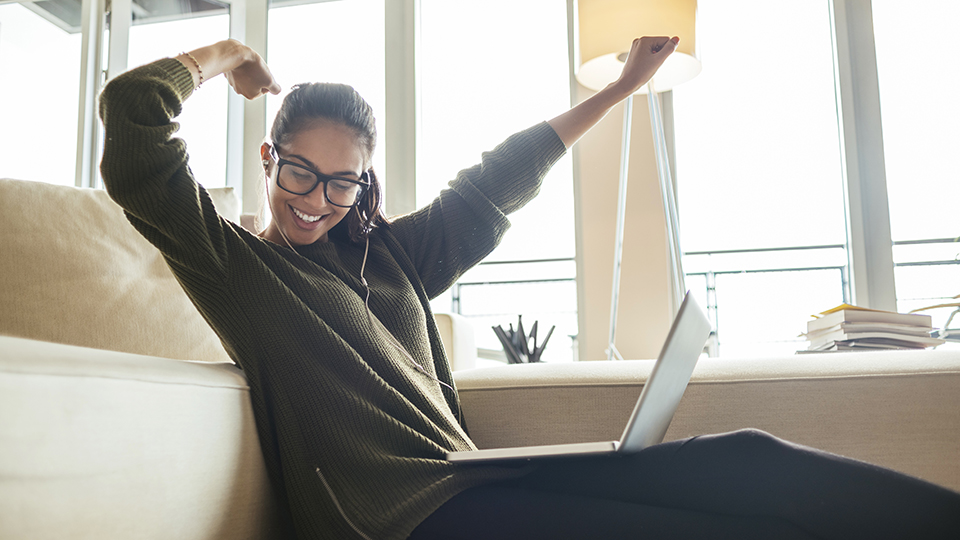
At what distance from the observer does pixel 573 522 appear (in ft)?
2.58

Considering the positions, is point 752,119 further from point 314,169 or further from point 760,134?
point 314,169

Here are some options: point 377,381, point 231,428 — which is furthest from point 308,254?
point 231,428

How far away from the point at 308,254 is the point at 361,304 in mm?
155

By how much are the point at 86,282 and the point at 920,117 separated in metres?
3.10

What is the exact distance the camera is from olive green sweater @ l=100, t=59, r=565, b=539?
0.83m

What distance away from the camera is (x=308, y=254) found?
3.70 ft

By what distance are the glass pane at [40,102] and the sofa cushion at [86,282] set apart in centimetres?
256

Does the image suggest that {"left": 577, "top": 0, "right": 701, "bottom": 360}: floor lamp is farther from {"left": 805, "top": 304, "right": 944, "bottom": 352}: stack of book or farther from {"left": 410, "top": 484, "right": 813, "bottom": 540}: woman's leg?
{"left": 410, "top": 484, "right": 813, "bottom": 540}: woman's leg

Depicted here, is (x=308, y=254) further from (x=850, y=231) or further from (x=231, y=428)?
(x=850, y=231)

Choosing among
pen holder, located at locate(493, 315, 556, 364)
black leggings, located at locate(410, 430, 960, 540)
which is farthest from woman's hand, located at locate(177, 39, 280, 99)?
pen holder, located at locate(493, 315, 556, 364)

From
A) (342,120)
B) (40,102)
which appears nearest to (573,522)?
(342,120)

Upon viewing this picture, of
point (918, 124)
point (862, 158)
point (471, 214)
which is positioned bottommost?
point (471, 214)

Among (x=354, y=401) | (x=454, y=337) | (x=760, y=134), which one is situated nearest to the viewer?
(x=354, y=401)

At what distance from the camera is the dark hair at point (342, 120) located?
3.73 feet
